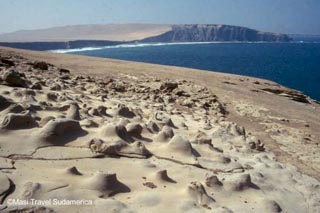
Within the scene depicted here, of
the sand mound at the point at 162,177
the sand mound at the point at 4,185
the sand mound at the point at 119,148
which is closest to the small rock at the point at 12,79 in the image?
the sand mound at the point at 119,148

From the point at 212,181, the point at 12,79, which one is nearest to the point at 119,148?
the point at 212,181

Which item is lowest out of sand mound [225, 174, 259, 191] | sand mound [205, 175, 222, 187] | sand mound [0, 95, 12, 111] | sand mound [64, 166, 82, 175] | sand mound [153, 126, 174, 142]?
sand mound [225, 174, 259, 191]

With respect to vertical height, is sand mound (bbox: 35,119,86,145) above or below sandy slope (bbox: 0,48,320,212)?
above

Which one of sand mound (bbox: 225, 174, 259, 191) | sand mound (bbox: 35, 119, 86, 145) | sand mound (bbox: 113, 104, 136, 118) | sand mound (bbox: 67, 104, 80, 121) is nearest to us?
sand mound (bbox: 225, 174, 259, 191)

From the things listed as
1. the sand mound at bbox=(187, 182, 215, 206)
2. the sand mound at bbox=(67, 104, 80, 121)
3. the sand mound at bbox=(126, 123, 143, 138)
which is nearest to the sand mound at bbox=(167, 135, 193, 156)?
the sand mound at bbox=(126, 123, 143, 138)

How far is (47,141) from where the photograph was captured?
12.3 feet

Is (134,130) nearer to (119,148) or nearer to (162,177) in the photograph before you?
(119,148)

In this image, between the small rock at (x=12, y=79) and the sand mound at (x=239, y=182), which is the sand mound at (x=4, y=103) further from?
the sand mound at (x=239, y=182)

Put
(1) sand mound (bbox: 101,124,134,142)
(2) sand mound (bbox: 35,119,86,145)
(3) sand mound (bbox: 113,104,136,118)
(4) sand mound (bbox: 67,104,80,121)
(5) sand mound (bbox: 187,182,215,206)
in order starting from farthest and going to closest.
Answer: (3) sand mound (bbox: 113,104,136,118), (4) sand mound (bbox: 67,104,80,121), (1) sand mound (bbox: 101,124,134,142), (2) sand mound (bbox: 35,119,86,145), (5) sand mound (bbox: 187,182,215,206)

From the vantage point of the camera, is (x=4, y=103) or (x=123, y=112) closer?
(x=4, y=103)

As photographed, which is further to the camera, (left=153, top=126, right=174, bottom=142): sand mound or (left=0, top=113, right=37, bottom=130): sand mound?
(left=153, top=126, right=174, bottom=142): sand mound

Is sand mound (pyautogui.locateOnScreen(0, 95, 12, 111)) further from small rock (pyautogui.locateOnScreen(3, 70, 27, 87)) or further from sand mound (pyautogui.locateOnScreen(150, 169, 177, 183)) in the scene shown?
sand mound (pyautogui.locateOnScreen(150, 169, 177, 183))

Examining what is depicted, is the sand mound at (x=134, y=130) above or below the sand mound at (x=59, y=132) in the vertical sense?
below

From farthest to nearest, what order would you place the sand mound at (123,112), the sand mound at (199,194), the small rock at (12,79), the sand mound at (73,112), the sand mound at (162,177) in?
the small rock at (12,79), the sand mound at (123,112), the sand mound at (73,112), the sand mound at (162,177), the sand mound at (199,194)
